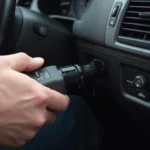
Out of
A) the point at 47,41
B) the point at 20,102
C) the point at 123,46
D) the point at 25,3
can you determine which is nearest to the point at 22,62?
the point at 20,102

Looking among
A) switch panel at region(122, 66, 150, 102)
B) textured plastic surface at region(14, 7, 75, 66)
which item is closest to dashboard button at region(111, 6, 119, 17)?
switch panel at region(122, 66, 150, 102)

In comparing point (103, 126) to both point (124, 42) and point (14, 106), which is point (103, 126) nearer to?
point (124, 42)

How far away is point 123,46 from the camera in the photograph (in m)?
0.83

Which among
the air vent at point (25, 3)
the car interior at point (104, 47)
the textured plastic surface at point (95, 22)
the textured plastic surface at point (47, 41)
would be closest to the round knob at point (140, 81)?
the car interior at point (104, 47)

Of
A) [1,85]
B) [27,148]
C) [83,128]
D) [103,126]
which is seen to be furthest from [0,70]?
[103,126]

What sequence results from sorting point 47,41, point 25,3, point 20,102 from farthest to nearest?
point 25,3, point 47,41, point 20,102

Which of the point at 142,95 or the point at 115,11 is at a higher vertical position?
the point at 115,11

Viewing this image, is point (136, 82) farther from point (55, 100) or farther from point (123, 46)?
point (55, 100)

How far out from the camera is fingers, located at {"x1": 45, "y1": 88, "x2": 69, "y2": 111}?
0.62m

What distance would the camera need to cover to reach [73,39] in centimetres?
110

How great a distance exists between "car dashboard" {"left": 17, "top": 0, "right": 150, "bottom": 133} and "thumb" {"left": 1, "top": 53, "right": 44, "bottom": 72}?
242 mm

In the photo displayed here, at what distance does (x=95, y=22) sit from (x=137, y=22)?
16 centimetres

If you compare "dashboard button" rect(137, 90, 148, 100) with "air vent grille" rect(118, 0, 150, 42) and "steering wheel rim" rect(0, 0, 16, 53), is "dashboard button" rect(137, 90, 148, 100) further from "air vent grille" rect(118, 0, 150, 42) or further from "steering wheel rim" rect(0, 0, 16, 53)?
"steering wheel rim" rect(0, 0, 16, 53)

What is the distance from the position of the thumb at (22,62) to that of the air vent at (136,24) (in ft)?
0.81
